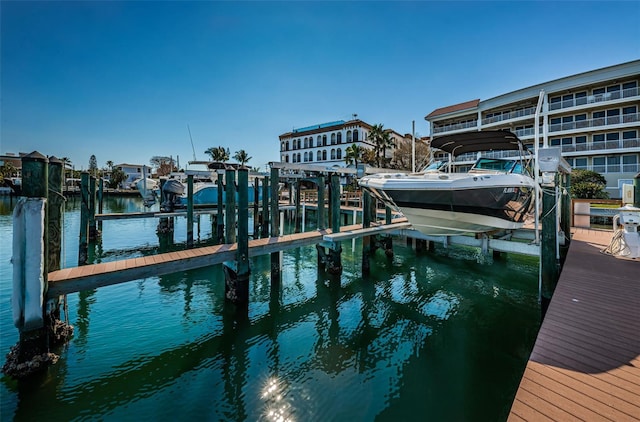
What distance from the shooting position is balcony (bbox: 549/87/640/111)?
2517cm

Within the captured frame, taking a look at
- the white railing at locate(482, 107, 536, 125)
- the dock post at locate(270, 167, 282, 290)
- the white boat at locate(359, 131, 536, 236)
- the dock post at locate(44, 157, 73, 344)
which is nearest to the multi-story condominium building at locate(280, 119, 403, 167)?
the white railing at locate(482, 107, 536, 125)

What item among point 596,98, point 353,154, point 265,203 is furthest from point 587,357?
point 353,154

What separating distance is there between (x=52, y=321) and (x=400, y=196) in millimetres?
7742

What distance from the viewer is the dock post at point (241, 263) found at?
6.89 meters

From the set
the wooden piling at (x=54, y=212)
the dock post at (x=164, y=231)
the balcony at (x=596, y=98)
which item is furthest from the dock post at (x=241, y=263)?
the balcony at (x=596, y=98)

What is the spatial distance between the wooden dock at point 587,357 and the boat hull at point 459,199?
Answer: 86.0 inches

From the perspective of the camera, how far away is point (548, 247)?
253 inches

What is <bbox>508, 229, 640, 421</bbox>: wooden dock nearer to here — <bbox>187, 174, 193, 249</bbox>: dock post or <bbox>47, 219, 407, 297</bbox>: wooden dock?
<bbox>47, 219, 407, 297</bbox>: wooden dock

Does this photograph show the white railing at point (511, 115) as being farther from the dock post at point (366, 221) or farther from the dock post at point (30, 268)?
the dock post at point (30, 268)

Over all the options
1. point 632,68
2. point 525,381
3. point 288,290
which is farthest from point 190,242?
point 632,68

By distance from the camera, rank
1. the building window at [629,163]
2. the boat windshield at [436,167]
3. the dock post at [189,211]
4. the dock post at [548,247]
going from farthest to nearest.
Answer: the building window at [629,163] → the dock post at [189,211] → the boat windshield at [436,167] → the dock post at [548,247]

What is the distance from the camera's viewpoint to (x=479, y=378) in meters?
4.88

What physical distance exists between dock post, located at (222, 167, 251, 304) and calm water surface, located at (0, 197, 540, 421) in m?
0.45

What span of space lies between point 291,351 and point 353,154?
3398 centimetres
